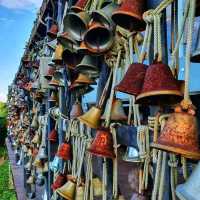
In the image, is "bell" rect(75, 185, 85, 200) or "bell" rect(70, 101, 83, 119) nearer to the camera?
"bell" rect(75, 185, 85, 200)

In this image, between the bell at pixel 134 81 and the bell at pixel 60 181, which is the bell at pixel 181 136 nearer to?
the bell at pixel 134 81

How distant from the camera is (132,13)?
1452 mm

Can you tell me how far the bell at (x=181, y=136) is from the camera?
3.48 feet

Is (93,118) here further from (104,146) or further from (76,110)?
(76,110)

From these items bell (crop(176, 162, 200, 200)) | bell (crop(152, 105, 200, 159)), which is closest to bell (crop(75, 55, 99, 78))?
bell (crop(152, 105, 200, 159))

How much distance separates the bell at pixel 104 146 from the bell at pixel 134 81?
0.40 m

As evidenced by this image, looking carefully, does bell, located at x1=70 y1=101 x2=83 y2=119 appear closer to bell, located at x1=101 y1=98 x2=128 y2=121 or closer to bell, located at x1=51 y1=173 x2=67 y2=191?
bell, located at x1=51 y1=173 x2=67 y2=191

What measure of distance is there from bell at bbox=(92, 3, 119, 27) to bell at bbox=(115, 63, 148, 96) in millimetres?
443

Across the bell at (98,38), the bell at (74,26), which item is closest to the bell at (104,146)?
the bell at (98,38)

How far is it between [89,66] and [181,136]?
1138 mm

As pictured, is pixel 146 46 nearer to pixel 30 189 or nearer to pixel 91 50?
pixel 91 50

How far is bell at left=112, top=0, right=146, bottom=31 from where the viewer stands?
1457 millimetres

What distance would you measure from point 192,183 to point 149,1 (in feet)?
2.36

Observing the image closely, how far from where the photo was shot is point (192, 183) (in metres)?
1.03
